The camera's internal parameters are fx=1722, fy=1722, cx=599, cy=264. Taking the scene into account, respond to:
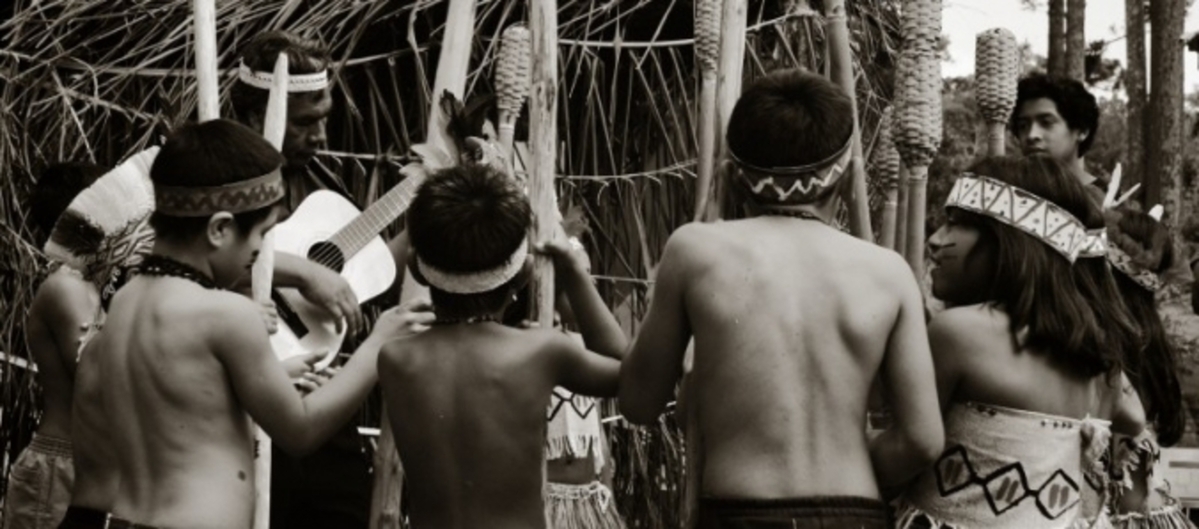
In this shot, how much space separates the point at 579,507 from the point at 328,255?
3.45ft

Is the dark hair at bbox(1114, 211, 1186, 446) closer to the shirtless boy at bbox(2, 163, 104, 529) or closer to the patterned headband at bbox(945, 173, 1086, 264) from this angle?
the patterned headband at bbox(945, 173, 1086, 264)

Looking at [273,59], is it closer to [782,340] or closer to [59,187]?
Answer: [59,187]

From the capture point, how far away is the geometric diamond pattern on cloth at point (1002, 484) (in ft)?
12.0

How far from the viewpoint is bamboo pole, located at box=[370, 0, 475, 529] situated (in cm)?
420

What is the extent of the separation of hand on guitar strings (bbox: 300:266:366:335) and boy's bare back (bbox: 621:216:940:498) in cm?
128

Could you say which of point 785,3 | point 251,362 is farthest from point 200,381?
point 785,3

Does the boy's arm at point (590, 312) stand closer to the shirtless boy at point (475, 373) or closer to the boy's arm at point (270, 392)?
the shirtless boy at point (475, 373)

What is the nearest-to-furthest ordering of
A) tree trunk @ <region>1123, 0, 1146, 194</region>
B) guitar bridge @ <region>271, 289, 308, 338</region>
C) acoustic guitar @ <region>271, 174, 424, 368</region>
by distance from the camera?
guitar bridge @ <region>271, 289, 308, 338</region> → acoustic guitar @ <region>271, 174, 424, 368</region> → tree trunk @ <region>1123, 0, 1146, 194</region>

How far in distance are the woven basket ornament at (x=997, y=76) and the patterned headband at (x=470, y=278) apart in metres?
1.33

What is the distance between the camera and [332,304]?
4.33 metres

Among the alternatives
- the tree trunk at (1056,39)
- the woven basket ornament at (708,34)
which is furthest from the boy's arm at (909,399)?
the tree trunk at (1056,39)

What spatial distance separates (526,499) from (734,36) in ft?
3.83

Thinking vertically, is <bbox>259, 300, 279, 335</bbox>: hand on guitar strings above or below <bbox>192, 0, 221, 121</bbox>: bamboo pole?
below

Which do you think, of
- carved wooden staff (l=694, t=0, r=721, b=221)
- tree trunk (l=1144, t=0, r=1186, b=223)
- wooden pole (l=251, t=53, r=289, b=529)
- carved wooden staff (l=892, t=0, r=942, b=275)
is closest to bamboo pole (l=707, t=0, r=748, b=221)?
carved wooden staff (l=694, t=0, r=721, b=221)
